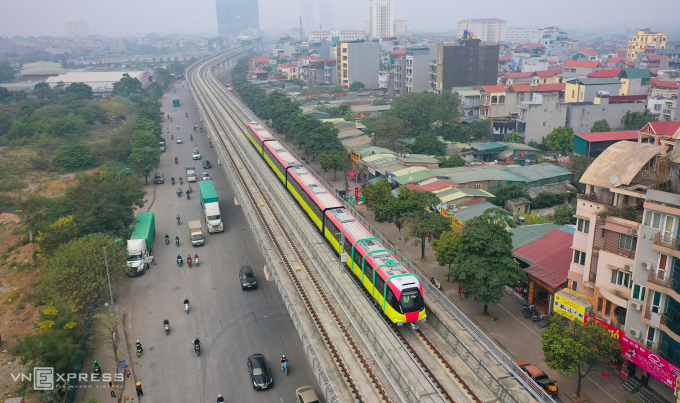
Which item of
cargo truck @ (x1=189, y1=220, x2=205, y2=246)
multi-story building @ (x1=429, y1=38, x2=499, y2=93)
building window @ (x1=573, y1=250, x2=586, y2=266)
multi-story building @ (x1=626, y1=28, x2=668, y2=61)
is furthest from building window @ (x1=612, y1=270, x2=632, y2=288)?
multi-story building @ (x1=626, y1=28, x2=668, y2=61)

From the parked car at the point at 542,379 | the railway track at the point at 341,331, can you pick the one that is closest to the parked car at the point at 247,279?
the railway track at the point at 341,331

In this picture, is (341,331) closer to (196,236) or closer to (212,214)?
(196,236)

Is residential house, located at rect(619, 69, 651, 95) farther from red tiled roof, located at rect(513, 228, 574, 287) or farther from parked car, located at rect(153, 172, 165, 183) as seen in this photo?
parked car, located at rect(153, 172, 165, 183)

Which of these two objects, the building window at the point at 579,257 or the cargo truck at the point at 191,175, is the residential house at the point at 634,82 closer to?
the building window at the point at 579,257

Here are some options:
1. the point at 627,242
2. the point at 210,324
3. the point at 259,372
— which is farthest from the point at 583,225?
the point at 210,324

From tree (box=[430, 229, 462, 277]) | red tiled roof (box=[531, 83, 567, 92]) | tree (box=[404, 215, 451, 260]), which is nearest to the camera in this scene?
tree (box=[430, 229, 462, 277])

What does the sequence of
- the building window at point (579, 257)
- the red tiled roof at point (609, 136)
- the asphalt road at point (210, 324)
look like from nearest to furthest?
the asphalt road at point (210, 324), the building window at point (579, 257), the red tiled roof at point (609, 136)
